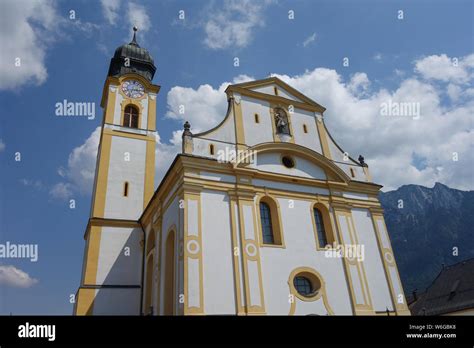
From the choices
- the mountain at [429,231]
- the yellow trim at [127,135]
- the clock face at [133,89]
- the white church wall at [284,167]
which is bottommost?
the white church wall at [284,167]

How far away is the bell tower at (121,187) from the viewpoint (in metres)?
20.3

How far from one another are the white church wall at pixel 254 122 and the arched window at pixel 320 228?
4435mm

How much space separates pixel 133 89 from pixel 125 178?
781 centimetres

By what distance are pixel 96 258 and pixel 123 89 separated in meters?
13.2

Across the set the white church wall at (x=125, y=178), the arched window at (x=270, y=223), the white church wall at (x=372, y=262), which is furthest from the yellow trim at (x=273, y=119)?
the white church wall at (x=125, y=178)

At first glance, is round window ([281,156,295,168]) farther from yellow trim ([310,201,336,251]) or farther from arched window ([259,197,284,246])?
arched window ([259,197,284,246])

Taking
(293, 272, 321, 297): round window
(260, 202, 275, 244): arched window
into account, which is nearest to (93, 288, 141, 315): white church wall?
(260, 202, 275, 244): arched window

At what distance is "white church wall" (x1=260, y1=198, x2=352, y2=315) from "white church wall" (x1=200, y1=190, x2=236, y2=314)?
1.56 m

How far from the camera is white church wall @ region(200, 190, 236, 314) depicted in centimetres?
1335

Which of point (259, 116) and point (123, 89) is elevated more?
point (123, 89)

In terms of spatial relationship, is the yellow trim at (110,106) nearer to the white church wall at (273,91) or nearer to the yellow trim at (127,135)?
the yellow trim at (127,135)
